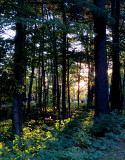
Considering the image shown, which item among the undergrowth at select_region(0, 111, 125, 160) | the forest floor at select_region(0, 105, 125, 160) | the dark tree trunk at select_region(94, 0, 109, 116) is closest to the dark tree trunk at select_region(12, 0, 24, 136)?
the undergrowth at select_region(0, 111, 125, 160)

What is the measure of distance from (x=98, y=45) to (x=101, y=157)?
253 inches

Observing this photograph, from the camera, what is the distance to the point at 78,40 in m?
13.5

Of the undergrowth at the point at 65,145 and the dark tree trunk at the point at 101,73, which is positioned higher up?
the dark tree trunk at the point at 101,73

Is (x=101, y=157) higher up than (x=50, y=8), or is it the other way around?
(x=50, y=8)

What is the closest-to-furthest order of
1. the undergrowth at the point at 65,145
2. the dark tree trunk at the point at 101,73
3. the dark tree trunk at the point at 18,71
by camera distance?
the undergrowth at the point at 65,145
the dark tree trunk at the point at 18,71
the dark tree trunk at the point at 101,73

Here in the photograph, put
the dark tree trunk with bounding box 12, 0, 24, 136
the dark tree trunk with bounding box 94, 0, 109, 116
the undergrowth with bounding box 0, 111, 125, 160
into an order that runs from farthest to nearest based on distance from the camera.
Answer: the dark tree trunk with bounding box 94, 0, 109, 116 < the dark tree trunk with bounding box 12, 0, 24, 136 < the undergrowth with bounding box 0, 111, 125, 160

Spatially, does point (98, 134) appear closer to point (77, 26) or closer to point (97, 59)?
point (97, 59)

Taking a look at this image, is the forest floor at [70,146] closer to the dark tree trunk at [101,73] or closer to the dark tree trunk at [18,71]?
the dark tree trunk at [101,73]

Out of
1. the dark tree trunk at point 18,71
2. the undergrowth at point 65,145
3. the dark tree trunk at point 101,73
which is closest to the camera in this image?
the undergrowth at point 65,145

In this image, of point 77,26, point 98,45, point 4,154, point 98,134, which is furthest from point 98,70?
point 4,154

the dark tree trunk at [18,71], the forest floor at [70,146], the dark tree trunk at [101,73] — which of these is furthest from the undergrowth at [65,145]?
the dark tree trunk at [18,71]

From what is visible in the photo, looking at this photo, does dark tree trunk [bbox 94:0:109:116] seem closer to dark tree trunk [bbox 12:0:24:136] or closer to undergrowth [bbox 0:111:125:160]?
undergrowth [bbox 0:111:125:160]

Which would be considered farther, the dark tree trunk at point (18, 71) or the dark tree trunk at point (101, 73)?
the dark tree trunk at point (101, 73)

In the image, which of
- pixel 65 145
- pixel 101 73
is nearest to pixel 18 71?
pixel 101 73
